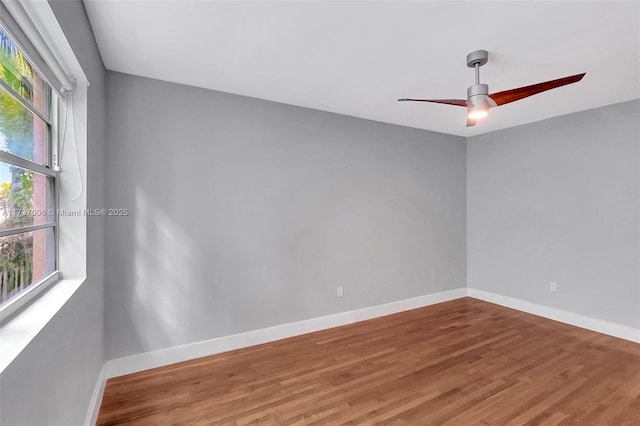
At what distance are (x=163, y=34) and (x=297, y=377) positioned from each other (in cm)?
266

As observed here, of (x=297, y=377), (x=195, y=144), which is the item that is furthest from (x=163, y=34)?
(x=297, y=377)

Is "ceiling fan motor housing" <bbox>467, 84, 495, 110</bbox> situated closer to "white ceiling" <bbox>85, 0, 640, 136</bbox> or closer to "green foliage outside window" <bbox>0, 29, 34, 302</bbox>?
"white ceiling" <bbox>85, 0, 640, 136</bbox>

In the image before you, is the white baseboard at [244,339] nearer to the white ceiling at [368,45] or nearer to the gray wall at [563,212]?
the gray wall at [563,212]

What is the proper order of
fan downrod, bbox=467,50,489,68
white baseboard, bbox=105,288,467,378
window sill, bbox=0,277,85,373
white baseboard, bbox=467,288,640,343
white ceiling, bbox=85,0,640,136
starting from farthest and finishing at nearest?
white baseboard, bbox=467,288,640,343, white baseboard, bbox=105,288,467,378, fan downrod, bbox=467,50,489,68, white ceiling, bbox=85,0,640,136, window sill, bbox=0,277,85,373

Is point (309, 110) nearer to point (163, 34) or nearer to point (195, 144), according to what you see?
point (195, 144)

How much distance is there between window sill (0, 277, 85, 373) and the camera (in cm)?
91

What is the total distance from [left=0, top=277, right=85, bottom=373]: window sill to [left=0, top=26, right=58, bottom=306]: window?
2.7 inches

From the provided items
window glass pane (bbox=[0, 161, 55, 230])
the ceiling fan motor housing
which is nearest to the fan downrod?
the ceiling fan motor housing

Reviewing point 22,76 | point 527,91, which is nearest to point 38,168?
point 22,76

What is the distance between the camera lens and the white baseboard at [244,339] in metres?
2.64

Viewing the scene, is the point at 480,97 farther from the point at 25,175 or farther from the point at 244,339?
the point at 244,339

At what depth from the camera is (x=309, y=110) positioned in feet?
11.5

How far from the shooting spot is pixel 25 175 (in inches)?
53.6

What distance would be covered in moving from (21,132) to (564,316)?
5.14m
